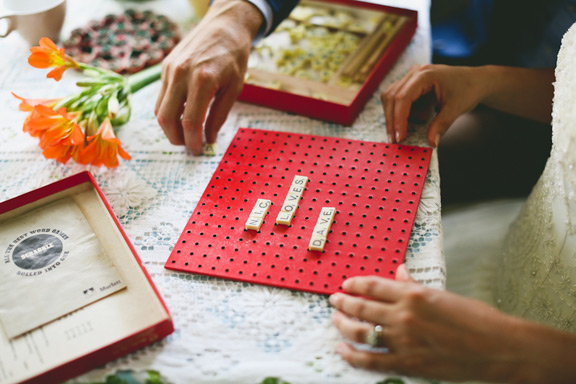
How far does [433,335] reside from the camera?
571 millimetres

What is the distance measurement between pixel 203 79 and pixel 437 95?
482 mm

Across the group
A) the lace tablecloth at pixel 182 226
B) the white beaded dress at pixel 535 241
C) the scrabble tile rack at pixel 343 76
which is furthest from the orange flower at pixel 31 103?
the white beaded dress at pixel 535 241

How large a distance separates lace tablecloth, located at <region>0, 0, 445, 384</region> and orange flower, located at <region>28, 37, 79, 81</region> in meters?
0.18

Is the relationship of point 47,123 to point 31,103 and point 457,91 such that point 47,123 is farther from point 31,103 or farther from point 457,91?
point 457,91

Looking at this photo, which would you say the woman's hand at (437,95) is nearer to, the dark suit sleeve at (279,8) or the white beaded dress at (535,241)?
the white beaded dress at (535,241)

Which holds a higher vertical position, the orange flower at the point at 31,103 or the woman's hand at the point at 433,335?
the orange flower at the point at 31,103

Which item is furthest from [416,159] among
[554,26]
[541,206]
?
[554,26]

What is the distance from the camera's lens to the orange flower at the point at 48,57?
85 centimetres

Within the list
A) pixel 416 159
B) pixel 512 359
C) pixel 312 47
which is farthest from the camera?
pixel 312 47

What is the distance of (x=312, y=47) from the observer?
117 cm

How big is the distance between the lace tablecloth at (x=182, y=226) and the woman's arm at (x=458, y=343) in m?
0.03

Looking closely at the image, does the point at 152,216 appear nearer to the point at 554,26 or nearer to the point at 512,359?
the point at 512,359

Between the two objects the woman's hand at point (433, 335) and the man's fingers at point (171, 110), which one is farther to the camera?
the man's fingers at point (171, 110)

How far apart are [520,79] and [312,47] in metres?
0.50
